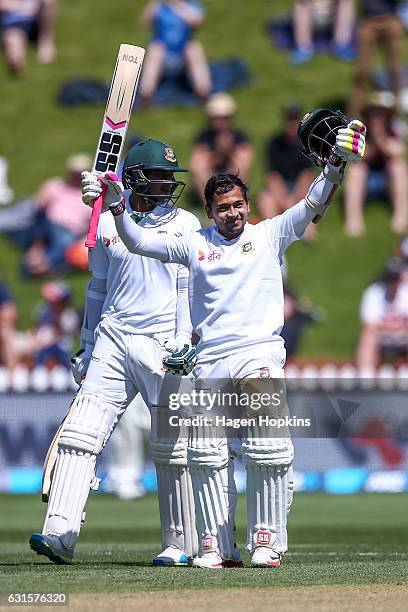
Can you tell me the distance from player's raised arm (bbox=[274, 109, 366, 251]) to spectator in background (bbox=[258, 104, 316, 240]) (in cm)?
906

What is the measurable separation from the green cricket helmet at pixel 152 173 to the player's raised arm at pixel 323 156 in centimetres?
76

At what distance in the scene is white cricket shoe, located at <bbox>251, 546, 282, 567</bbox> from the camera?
275 inches

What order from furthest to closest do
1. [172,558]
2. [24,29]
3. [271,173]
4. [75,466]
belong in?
[24,29], [271,173], [172,558], [75,466]

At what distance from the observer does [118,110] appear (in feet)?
24.9

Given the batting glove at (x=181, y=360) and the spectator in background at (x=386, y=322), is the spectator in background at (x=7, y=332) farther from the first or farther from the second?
the batting glove at (x=181, y=360)

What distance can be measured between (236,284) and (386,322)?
815 centimetres

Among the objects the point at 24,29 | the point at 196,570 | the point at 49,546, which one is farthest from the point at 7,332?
the point at 196,570

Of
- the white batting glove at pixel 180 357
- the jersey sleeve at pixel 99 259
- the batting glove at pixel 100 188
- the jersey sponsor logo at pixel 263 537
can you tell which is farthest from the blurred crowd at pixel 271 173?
the jersey sponsor logo at pixel 263 537

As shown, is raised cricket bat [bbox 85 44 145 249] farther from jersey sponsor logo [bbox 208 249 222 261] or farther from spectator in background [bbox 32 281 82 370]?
spectator in background [bbox 32 281 82 370]

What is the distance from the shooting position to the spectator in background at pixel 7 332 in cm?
1566

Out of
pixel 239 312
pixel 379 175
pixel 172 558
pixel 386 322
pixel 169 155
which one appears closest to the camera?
pixel 239 312

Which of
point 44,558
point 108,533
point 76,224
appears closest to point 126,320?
point 44,558

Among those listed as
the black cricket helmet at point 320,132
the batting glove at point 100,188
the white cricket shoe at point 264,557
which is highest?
the black cricket helmet at point 320,132

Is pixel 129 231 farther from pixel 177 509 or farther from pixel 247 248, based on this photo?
pixel 177 509
